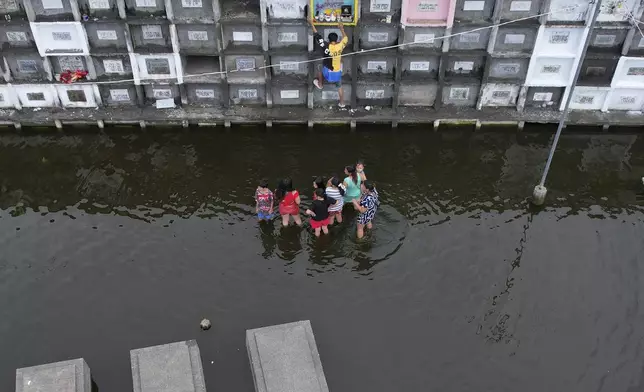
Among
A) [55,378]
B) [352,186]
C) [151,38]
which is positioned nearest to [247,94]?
[151,38]

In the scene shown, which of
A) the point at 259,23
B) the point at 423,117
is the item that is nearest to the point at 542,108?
the point at 423,117

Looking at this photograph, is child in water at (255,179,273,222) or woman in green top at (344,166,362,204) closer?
child in water at (255,179,273,222)

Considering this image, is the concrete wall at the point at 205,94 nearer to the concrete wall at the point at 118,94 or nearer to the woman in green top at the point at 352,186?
the concrete wall at the point at 118,94

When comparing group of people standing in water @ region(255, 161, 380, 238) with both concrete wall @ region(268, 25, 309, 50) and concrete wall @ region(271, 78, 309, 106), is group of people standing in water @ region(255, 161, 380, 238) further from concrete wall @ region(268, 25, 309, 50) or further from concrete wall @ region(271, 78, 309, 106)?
concrete wall @ region(268, 25, 309, 50)

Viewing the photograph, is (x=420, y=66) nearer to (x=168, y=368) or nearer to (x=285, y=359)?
(x=285, y=359)

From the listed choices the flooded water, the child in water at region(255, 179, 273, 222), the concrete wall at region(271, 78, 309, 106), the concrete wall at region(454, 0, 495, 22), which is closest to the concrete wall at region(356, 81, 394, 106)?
the flooded water

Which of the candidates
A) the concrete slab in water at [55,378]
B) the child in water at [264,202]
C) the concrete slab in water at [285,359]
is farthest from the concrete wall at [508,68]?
the concrete slab in water at [55,378]
